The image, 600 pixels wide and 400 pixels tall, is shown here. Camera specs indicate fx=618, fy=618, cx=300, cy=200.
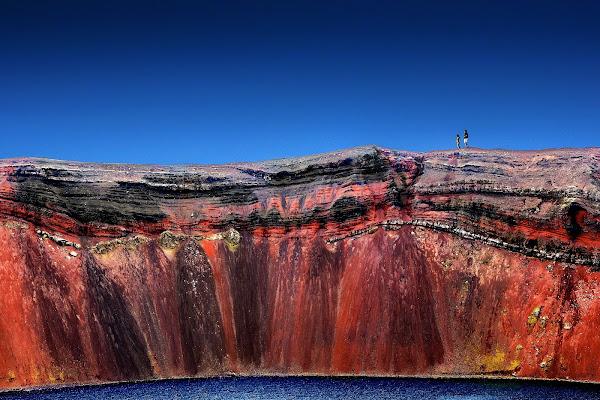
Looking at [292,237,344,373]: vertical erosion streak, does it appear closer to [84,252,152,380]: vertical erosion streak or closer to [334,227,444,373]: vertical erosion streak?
[334,227,444,373]: vertical erosion streak

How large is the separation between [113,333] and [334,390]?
56.2ft

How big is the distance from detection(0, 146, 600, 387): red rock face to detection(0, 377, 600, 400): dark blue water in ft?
6.83

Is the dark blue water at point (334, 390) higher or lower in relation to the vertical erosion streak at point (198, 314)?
lower

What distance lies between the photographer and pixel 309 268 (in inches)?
2077

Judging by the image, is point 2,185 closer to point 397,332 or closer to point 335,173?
point 335,173

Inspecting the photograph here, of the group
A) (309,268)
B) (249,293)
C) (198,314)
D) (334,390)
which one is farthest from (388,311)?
(198,314)

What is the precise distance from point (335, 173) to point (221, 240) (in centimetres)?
1237

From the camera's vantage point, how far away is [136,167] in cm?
5884

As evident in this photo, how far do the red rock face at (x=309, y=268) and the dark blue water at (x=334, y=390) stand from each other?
2.08m

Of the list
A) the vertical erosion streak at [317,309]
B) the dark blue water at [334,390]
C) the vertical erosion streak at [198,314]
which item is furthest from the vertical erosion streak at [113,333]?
the vertical erosion streak at [317,309]

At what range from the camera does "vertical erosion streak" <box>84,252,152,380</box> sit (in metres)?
43.9

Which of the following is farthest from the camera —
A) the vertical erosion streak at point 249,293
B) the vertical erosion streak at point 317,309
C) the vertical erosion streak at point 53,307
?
the vertical erosion streak at point 249,293

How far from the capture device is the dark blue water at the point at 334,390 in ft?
119

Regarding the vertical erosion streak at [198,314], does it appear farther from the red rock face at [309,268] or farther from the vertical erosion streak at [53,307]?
the vertical erosion streak at [53,307]
